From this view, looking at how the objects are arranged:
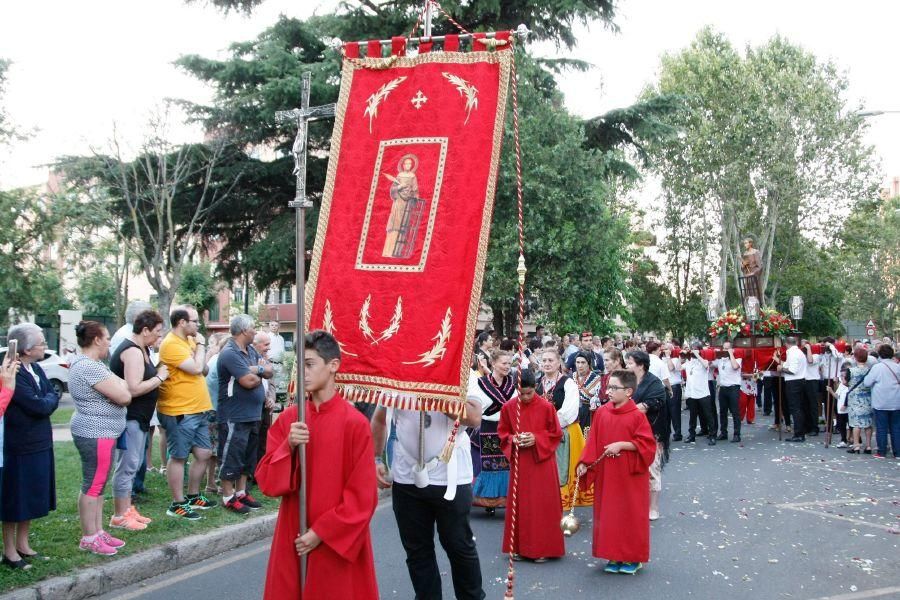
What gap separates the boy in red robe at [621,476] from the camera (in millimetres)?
6617

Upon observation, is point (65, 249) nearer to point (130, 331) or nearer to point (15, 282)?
point (15, 282)

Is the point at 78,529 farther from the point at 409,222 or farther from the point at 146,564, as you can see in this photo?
the point at 409,222

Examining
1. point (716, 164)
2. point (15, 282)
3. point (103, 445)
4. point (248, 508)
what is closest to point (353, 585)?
point (103, 445)

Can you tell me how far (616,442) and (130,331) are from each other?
4.91 metres

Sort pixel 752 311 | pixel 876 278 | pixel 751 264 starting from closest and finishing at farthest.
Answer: pixel 752 311 → pixel 751 264 → pixel 876 278

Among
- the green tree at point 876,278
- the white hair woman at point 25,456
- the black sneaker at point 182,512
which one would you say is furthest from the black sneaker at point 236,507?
the green tree at point 876,278

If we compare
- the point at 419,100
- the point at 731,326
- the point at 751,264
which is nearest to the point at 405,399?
the point at 419,100

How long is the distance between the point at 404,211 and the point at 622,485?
3.48 metres

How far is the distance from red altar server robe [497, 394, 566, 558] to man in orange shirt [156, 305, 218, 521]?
10.1 ft

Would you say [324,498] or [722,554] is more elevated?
[324,498]

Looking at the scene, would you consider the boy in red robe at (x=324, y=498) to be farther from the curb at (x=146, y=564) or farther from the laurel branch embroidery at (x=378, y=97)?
the curb at (x=146, y=564)

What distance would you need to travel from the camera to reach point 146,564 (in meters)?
6.40

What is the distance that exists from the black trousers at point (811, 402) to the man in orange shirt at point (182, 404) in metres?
12.7

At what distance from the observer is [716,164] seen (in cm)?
3538
